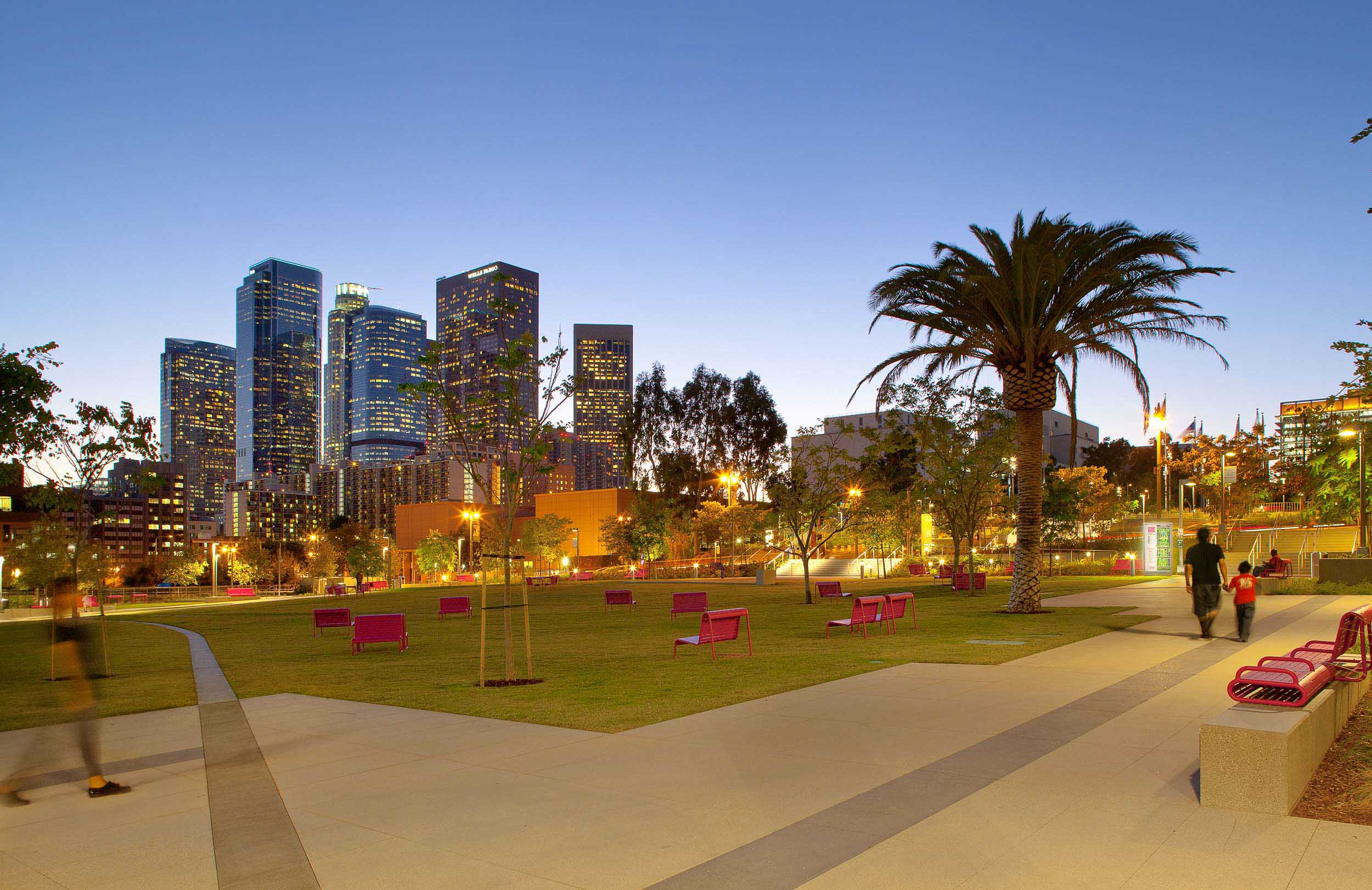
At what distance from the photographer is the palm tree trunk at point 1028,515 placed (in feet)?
68.6

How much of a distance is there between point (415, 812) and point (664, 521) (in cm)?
5983

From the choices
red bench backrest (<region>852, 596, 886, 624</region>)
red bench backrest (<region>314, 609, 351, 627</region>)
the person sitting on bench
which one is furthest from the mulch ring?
the person sitting on bench

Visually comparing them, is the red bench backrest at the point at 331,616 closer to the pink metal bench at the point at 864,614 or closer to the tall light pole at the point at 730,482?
the pink metal bench at the point at 864,614

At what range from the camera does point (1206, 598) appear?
46.8 ft

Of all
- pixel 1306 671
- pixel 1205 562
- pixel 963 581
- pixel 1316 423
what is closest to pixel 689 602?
pixel 963 581

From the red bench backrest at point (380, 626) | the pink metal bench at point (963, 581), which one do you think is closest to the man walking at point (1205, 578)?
the red bench backrest at point (380, 626)

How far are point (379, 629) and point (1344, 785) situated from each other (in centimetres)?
1587

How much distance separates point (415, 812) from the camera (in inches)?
234

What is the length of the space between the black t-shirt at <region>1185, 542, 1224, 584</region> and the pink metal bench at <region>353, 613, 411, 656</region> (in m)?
14.3

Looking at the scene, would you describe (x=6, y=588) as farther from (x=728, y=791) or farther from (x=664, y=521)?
(x=728, y=791)

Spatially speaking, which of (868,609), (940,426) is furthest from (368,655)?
(940,426)

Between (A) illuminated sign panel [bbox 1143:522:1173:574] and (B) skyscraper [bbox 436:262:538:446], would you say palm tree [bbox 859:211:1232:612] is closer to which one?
(B) skyscraper [bbox 436:262:538:446]

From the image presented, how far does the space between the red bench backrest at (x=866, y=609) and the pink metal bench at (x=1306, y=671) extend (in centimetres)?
884

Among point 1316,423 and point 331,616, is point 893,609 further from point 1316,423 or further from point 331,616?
→ point 1316,423
